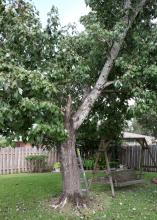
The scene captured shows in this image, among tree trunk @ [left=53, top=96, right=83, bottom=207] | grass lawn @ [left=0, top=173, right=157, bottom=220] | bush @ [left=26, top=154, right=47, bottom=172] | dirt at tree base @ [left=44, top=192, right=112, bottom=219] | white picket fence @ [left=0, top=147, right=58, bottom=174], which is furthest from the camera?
bush @ [left=26, top=154, right=47, bottom=172]

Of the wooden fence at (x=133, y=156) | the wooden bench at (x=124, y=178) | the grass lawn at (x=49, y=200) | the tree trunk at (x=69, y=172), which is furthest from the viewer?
the wooden fence at (x=133, y=156)

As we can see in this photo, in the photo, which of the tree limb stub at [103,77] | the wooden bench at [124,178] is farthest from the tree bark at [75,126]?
the wooden bench at [124,178]

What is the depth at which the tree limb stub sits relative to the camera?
10.1 meters

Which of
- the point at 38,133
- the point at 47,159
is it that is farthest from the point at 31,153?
the point at 38,133

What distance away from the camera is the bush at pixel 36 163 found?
18.5 metres

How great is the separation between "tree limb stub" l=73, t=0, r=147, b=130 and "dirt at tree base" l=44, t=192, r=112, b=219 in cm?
196

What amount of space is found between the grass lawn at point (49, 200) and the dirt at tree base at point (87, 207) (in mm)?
22

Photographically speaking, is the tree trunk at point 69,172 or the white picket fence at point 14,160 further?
the white picket fence at point 14,160

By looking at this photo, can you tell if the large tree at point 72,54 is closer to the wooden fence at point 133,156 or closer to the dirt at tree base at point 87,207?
the dirt at tree base at point 87,207

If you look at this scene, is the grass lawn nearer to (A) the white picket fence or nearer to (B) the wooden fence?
(A) the white picket fence

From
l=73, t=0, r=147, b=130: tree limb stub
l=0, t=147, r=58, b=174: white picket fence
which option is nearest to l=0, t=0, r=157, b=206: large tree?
l=73, t=0, r=147, b=130: tree limb stub

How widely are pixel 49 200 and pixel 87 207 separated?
135cm

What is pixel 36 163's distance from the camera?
737 inches

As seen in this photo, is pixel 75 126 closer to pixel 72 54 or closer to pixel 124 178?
pixel 72 54
